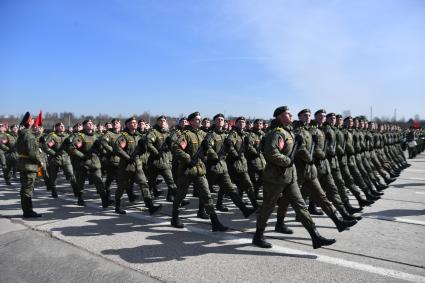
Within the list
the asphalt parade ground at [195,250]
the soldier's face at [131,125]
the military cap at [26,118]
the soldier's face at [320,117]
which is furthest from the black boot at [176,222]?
the military cap at [26,118]

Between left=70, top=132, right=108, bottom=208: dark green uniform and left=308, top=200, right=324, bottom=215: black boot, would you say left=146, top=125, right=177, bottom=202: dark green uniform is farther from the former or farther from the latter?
left=308, top=200, right=324, bottom=215: black boot

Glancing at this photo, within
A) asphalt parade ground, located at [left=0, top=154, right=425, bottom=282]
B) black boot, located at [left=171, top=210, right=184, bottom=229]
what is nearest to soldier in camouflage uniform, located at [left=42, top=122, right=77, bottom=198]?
asphalt parade ground, located at [left=0, top=154, right=425, bottom=282]

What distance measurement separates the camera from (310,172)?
517 cm

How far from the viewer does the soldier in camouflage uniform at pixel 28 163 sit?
21.9ft

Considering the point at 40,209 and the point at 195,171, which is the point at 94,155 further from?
the point at 195,171

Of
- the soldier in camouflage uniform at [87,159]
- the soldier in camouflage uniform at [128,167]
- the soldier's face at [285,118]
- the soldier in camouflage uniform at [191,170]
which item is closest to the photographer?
the soldier's face at [285,118]

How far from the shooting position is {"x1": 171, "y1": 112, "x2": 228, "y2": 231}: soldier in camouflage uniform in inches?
220

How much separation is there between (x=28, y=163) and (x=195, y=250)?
4.24 meters

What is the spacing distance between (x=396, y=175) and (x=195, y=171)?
361 inches

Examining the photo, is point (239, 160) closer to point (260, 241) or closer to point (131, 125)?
point (131, 125)

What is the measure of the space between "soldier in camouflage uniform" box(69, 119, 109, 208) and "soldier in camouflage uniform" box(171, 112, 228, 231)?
7.82 ft

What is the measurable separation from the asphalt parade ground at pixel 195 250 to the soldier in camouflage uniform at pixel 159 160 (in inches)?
47.8

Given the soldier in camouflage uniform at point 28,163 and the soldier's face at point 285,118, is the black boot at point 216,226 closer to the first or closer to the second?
the soldier's face at point 285,118

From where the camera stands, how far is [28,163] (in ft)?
22.5
